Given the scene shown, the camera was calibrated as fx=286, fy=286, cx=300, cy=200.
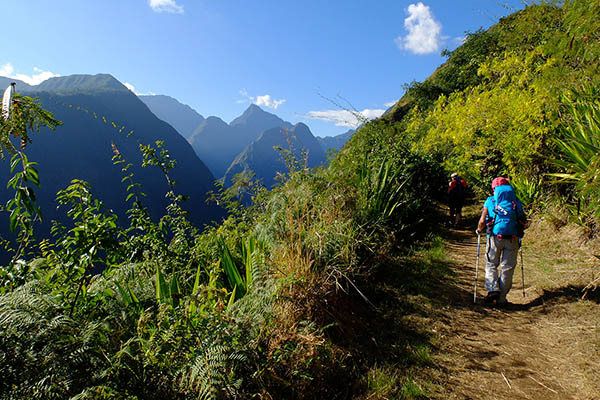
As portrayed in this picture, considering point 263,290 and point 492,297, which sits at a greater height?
point 263,290

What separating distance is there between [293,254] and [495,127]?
676 cm

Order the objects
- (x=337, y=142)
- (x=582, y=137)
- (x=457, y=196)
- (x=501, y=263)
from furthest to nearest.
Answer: (x=337, y=142), (x=457, y=196), (x=582, y=137), (x=501, y=263)

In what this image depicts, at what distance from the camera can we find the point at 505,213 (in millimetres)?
3850

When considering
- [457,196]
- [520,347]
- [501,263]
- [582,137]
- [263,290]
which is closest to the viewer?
[263,290]

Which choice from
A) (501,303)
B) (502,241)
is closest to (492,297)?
(501,303)

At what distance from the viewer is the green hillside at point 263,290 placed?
159 centimetres

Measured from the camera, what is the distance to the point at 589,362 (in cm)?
262

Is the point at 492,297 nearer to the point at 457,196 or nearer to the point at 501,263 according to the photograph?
the point at 501,263

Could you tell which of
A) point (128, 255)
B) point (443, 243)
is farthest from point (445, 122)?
point (128, 255)

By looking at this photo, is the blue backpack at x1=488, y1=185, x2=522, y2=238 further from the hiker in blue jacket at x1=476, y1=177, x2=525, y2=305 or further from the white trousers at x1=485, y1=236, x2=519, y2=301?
the white trousers at x1=485, y1=236, x2=519, y2=301

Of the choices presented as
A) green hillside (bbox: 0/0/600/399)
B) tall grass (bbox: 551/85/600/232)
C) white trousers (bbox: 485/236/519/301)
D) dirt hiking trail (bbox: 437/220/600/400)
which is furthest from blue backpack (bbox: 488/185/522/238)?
tall grass (bbox: 551/85/600/232)

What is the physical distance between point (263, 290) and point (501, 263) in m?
3.38

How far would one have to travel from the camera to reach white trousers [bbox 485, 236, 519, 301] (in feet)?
12.5

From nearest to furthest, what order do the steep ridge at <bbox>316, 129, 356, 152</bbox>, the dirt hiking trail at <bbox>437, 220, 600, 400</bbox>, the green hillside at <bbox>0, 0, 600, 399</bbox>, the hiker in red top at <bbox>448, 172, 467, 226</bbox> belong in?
the green hillside at <bbox>0, 0, 600, 399</bbox>, the dirt hiking trail at <bbox>437, 220, 600, 400</bbox>, the steep ridge at <bbox>316, 129, 356, 152</bbox>, the hiker in red top at <bbox>448, 172, 467, 226</bbox>
